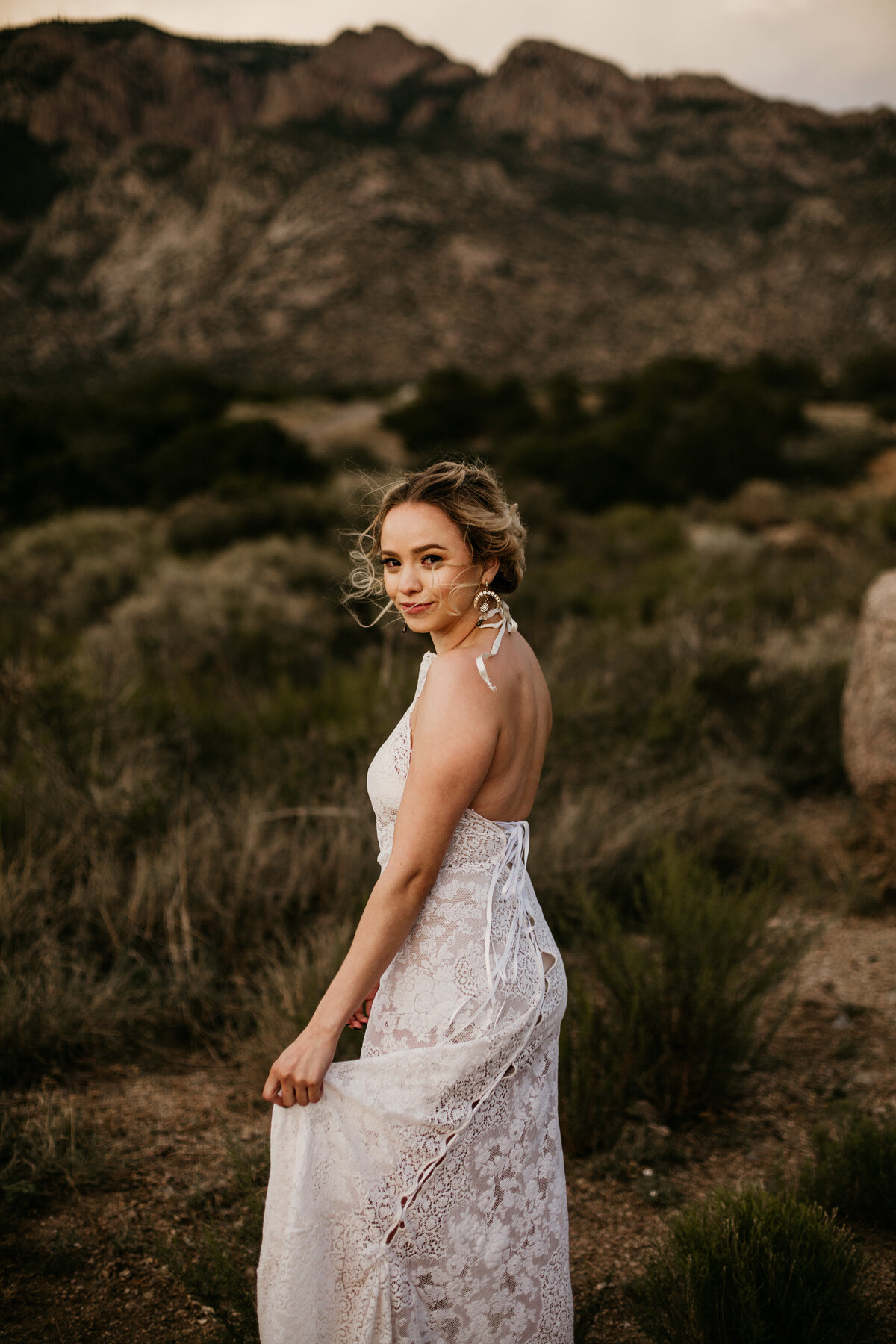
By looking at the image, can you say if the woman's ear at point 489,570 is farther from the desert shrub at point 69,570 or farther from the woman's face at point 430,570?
the desert shrub at point 69,570

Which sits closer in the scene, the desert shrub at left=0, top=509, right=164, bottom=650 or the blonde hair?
the blonde hair

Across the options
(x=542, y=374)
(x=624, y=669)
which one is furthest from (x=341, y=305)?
(x=624, y=669)

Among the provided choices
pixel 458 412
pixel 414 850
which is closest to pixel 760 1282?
pixel 414 850

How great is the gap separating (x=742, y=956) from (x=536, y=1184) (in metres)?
1.64

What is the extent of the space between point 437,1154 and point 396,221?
5586 centimetres

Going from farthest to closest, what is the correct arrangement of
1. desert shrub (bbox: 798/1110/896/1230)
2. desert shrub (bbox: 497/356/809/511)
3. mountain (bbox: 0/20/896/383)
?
1. mountain (bbox: 0/20/896/383)
2. desert shrub (bbox: 497/356/809/511)
3. desert shrub (bbox: 798/1110/896/1230)

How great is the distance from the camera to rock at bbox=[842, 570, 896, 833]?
161 inches

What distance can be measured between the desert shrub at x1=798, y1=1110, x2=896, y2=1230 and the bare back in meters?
1.56

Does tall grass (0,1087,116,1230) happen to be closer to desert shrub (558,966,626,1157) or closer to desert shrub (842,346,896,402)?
desert shrub (558,966,626,1157)

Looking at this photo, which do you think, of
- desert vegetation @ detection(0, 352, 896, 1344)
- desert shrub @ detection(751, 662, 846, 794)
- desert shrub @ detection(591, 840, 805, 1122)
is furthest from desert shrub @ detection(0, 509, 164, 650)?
desert shrub @ detection(591, 840, 805, 1122)

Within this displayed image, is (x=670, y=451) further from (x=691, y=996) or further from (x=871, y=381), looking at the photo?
(x=691, y=996)

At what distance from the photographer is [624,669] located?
6133 mm

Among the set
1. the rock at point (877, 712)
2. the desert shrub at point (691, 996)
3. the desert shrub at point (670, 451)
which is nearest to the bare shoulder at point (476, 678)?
the desert shrub at point (691, 996)

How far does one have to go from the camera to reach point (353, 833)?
4.04 m
